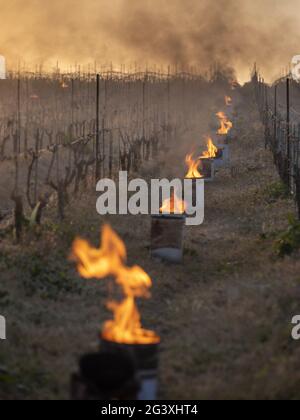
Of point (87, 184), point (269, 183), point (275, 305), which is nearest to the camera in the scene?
point (275, 305)

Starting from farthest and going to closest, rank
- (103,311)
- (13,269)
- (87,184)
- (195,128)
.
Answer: (195,128) → (87,184) → (13,269) → (103,311)

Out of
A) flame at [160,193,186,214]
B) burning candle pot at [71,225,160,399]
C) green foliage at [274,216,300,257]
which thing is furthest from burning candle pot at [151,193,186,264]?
burning candle pot at [71,225,160,399]

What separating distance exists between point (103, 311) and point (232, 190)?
42.5 ft

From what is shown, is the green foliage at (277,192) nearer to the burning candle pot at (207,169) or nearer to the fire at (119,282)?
the burning candle pot at (207,169)

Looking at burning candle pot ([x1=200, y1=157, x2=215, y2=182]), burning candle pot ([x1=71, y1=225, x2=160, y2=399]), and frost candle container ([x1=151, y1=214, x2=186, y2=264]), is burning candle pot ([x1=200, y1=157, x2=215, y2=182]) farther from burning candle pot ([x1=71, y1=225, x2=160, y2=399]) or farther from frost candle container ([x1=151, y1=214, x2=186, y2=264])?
burning candle pot ([x1=71, y1=225, x2=160, y2=399])

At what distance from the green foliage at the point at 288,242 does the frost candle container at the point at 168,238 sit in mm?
1656

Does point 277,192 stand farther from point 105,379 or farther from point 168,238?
point 105,379

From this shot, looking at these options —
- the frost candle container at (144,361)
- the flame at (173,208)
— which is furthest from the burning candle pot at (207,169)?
the frost candle container at (144,361)

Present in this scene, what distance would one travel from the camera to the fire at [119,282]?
7523 mm

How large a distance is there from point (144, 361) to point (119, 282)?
405 cm

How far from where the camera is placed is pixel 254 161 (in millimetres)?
29625

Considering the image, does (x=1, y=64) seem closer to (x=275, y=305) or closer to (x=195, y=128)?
(x=195, y=128)

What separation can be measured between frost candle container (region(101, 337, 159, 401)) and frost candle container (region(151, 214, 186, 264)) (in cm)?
625
